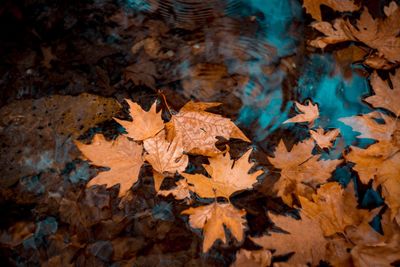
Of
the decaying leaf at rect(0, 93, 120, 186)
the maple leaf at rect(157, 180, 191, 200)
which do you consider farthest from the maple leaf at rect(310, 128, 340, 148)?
the decaying leaf at rect(0, 93, 120, 186)

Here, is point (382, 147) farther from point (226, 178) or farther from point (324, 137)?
point (226, 178)

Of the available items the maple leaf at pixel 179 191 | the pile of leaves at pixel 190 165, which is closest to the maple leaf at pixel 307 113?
the pile of leaves at pixel 190 165

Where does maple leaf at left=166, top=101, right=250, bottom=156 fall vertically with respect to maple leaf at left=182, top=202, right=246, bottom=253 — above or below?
above

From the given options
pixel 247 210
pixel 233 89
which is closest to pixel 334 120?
pixel 233 89

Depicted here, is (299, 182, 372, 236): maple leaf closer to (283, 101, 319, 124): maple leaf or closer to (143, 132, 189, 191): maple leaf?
(283, 101, 319, 124): maple leaf

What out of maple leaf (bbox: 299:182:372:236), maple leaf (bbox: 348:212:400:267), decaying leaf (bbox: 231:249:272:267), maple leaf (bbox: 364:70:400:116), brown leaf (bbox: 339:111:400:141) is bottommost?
decaying leaf (bbox: 231:249:272:267)

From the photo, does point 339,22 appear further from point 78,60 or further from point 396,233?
point 78,60
